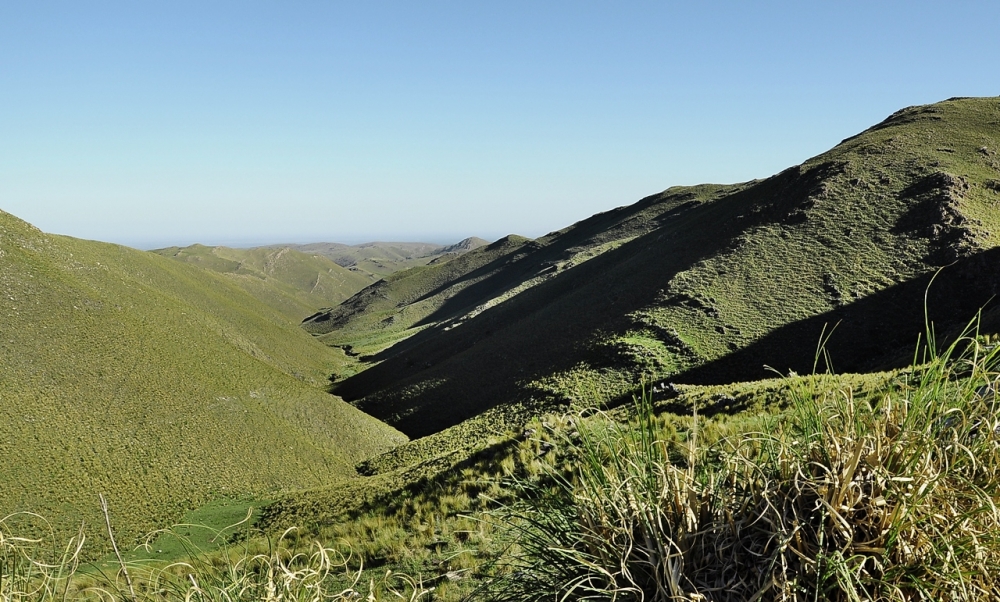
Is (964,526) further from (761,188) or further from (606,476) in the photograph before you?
(761,188)

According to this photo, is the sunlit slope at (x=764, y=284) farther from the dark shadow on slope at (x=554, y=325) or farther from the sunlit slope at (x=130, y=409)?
the sunlit slope at (x=130, y=409)

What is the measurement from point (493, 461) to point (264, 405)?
35249 millimetres

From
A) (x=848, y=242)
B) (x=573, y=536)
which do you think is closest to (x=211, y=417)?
(x=573, y=536)

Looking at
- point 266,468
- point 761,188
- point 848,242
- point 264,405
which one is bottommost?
point 266,468

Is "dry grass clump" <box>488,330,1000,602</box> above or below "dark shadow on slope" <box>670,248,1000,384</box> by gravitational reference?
above

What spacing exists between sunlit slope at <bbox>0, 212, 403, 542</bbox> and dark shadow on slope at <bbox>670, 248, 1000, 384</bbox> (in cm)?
2763

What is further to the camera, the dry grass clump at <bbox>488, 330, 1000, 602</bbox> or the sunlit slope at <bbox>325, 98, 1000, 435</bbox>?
the sunlit slope at <bbox>325, 98, 1000, 435</bbox>

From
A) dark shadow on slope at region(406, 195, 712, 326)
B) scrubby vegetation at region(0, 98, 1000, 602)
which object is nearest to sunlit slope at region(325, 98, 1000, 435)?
scrubby vegetation at region(0, 98, 1000, 602)

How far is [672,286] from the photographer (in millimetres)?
42188

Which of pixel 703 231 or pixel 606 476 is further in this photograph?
pixel 703 231

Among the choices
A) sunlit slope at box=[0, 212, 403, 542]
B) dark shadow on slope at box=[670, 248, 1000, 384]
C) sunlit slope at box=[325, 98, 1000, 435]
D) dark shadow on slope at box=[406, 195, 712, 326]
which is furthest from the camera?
dark shadow on slope at box=[406, 195, 712, 326]

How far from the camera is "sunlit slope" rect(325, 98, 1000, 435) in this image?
3375 centimetres

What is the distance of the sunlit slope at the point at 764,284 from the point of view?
33.8m

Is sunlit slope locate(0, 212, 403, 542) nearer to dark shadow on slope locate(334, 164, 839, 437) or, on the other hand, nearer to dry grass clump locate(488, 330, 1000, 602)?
dark shadow on slope locate(334, 164, 839, 437)
